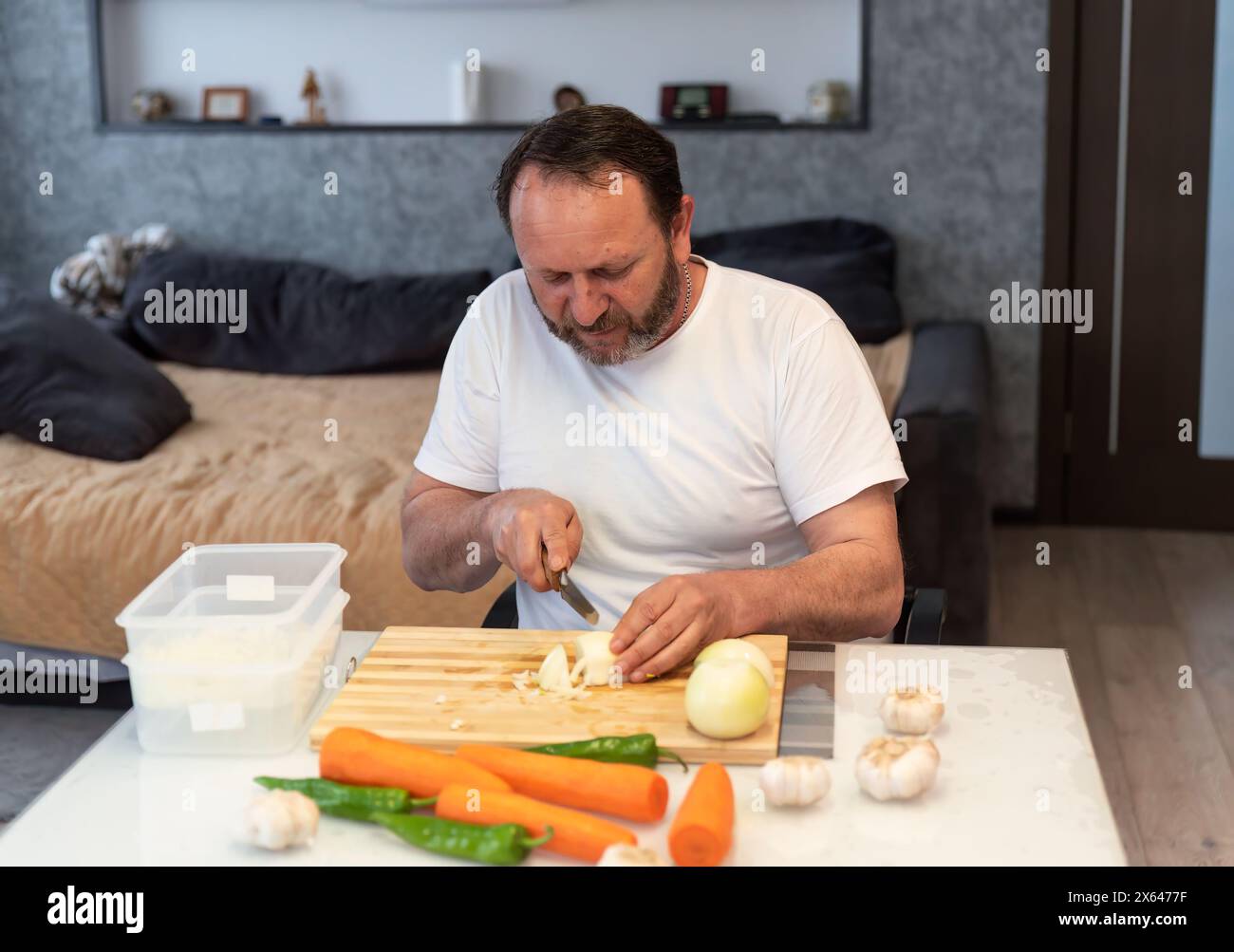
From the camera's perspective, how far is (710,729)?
1.23 m

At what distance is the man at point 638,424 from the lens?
5.20 feet

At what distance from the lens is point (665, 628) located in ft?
4.49

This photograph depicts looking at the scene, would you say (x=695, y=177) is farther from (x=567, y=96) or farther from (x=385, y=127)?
(x=385, y=127)

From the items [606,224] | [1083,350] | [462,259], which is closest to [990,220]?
[1083,350]

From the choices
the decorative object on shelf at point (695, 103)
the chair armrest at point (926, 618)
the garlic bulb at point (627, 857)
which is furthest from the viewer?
the decorative object on shelf at point (695, 103)

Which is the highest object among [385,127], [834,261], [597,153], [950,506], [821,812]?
[385,127]

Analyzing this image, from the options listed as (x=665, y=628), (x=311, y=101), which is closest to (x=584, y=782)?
(x=665, y=628)

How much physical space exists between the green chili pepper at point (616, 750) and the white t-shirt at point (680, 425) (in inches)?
22.3

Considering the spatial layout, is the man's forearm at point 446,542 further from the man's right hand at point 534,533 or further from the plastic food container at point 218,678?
the plastic food container at point 218,678

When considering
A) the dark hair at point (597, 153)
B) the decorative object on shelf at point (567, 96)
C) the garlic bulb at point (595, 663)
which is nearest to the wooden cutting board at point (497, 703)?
the garlic bulb at point (595, 663)

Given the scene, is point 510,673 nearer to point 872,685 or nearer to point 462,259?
point 872,685

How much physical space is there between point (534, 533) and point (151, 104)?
11.1 ft

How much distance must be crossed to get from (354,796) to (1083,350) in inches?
136

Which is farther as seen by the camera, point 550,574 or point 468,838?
point 550,574
